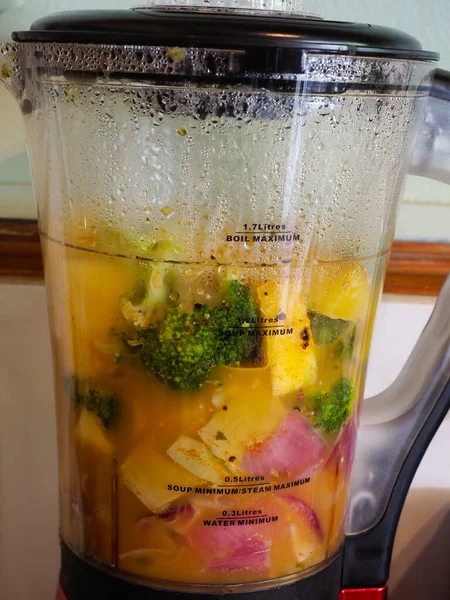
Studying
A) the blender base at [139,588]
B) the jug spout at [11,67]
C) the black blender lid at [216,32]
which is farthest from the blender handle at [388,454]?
the jug spout at [11,67]

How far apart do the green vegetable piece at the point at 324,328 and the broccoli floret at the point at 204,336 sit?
0.05 meters

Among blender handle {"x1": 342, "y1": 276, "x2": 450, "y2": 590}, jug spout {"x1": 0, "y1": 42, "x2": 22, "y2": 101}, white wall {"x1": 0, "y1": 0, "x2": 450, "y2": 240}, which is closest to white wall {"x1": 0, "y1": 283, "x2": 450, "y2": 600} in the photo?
white wall {"x1": 0, "y1": 0, "x2": 450, "y2": 240}

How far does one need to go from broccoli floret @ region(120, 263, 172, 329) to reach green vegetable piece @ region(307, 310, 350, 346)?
0.11 metres

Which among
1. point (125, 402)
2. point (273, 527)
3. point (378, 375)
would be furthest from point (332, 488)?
point (378, 375)

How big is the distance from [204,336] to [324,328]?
99 mm

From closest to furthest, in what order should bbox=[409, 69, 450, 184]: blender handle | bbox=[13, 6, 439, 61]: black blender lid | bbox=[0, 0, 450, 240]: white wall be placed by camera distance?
bbox=[13, 6, 439, 61]: black blender lid → bbox=[409, 69, 450, 184]: blender handle → bbox=[0, 0, 450, 240]: white wall

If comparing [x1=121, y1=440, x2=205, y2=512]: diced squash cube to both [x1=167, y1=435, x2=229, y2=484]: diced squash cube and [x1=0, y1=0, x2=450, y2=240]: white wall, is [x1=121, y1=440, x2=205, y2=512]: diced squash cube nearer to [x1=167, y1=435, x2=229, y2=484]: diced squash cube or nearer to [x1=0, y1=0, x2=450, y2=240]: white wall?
[x1=167, y1=435, x2=229, y2=484]: diced squash cube

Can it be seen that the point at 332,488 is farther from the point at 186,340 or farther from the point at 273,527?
the point at 186,340

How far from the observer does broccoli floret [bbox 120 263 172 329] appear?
1.62 ft

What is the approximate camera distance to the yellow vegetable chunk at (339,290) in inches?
20.2

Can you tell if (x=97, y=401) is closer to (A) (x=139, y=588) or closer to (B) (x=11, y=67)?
(A) (x=139, y=588)

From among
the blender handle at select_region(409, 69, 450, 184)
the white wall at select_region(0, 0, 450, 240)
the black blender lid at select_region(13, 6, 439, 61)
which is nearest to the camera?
the black blender lid at select_region(13, 6, 439, 61)

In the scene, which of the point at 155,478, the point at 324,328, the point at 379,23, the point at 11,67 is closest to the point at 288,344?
the point at 324,328

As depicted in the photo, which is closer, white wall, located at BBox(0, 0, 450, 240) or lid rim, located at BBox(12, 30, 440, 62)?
lid rim, located at BBox(12, 30, 440, 62)
